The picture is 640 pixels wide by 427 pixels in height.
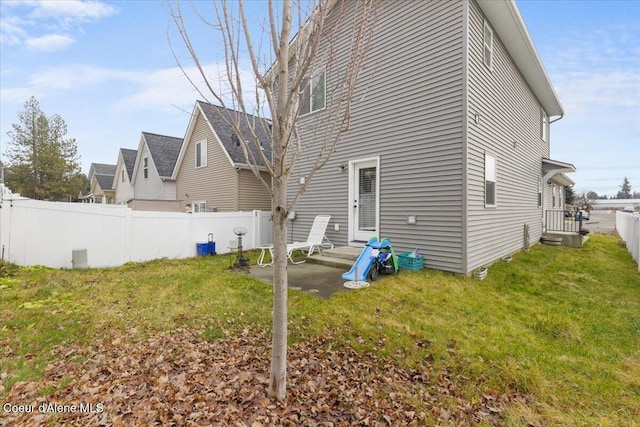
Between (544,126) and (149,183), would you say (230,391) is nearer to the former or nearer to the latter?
(544,126)

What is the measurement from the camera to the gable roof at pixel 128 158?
20.5 meters

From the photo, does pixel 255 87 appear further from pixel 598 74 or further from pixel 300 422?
pixel 598 74

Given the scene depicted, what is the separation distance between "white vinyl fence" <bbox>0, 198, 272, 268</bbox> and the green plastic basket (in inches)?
233

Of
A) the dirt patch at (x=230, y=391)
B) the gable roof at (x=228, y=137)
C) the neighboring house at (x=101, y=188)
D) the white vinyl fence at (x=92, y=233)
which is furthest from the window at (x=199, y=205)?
the neighboring house at (x=101, y=188)

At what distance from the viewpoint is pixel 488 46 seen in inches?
287

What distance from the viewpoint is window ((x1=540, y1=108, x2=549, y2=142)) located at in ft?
40.9

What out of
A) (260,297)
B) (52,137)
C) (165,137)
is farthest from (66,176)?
(260,297)

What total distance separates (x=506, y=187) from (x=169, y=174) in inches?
647

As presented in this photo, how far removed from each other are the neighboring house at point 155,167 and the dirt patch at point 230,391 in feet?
50.3

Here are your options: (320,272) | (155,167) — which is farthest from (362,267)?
(155,167)

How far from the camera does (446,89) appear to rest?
20.7 ft

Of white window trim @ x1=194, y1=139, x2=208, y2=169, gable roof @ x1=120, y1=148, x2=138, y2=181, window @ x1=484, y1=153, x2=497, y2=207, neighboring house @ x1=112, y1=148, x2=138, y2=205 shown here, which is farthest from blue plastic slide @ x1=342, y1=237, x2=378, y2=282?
gable roof @ x1=120, y1=148, x2=138, y2=181

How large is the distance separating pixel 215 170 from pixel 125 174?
452 inches

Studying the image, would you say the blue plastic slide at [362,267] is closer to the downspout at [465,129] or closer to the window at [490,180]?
the downspout at [465,129]
